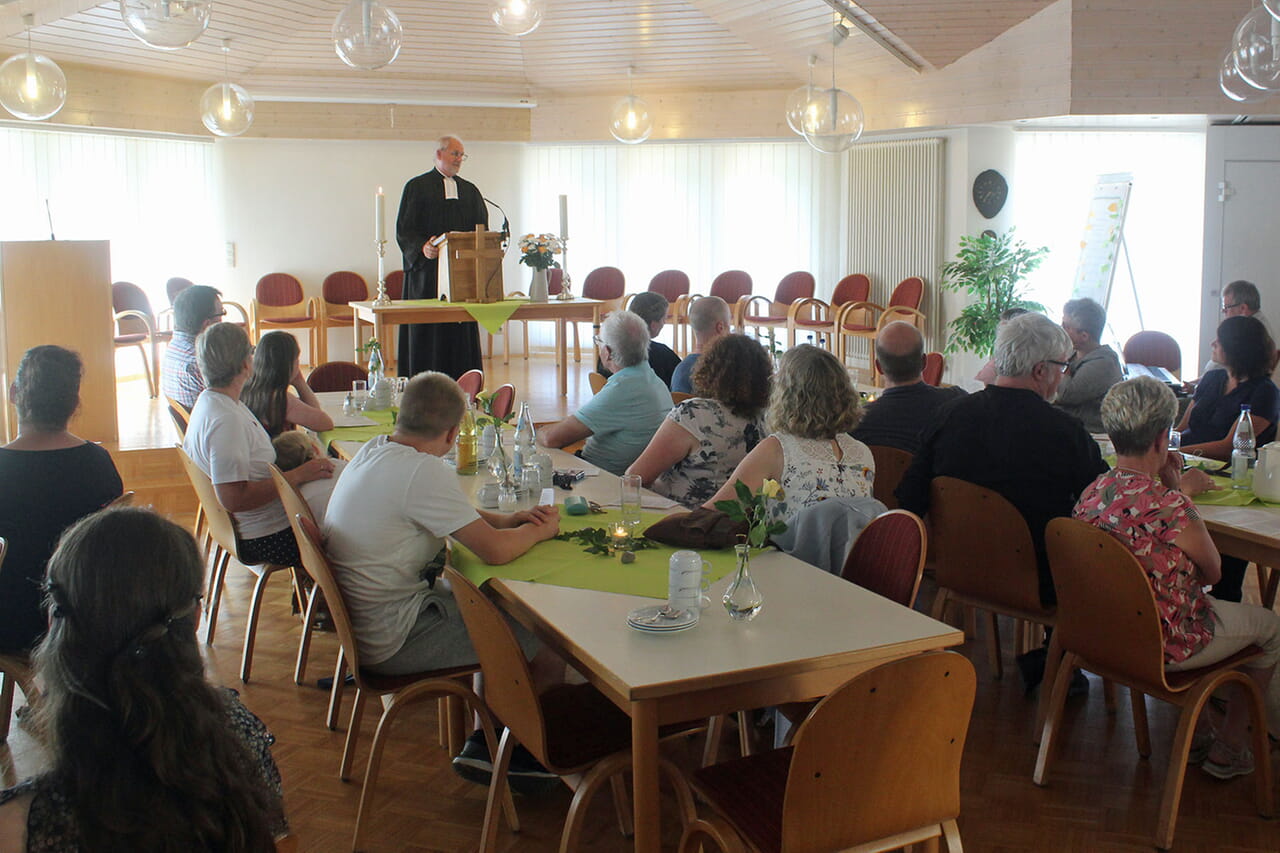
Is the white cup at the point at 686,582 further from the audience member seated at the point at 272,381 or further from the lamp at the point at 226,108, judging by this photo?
the lamp at the point at 226,108

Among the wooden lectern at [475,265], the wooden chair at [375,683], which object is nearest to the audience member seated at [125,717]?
the wooden chair at [375,683]

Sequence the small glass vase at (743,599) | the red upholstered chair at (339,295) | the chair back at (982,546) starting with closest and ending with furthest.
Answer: the small glass vase at (743,599) < the chair back at (982,546) < the red upholstered chair at (339,295)

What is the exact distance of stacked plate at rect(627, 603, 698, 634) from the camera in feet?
8.20

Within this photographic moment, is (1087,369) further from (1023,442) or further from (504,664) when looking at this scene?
(504,664)

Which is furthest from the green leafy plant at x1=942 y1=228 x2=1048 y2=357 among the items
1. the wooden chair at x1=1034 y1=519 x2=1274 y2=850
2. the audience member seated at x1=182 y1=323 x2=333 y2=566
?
the audience member seated at x1=182 y1=323 x2=333 y2=566

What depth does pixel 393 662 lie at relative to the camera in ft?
10.5

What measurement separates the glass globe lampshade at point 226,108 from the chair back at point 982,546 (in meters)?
7.22

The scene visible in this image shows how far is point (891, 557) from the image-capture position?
118 inches

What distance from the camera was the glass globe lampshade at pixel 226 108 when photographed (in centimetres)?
895

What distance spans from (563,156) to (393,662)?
10.2 metres

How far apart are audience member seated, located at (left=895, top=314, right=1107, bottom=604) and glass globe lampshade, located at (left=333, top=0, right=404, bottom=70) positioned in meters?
2.97

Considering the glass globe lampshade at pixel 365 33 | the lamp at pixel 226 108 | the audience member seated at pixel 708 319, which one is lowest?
the audience member seated at pixel 708 319

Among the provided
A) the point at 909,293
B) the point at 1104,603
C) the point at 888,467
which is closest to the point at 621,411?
the point at 888,467

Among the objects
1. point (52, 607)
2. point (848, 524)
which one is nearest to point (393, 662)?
point (848, 524)
